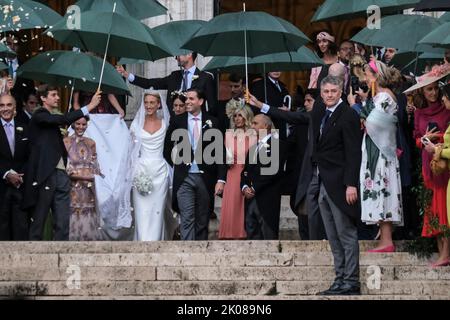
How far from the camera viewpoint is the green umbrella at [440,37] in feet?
62.5

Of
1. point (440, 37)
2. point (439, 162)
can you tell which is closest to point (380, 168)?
point (439, 162)

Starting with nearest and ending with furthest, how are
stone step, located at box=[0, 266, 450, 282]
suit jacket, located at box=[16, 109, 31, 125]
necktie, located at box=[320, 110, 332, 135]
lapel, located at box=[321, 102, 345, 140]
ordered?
lapel, located at box=[321, 102, 345, 140] < necktie, located at box=[320, 110, 332, 135] < stone step, located at box=[0, 266, 450, 282] < suit jacket, located at box=[16, 109, 31, 125]

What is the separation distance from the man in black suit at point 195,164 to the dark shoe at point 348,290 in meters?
3.66

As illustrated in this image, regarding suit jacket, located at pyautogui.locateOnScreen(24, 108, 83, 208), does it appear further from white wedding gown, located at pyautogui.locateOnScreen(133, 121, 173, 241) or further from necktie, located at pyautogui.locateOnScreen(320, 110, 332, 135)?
necktie, located at pyautogui.locateOnScreen(320, 110, 332, 135)

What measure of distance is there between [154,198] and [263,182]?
1.39 meters

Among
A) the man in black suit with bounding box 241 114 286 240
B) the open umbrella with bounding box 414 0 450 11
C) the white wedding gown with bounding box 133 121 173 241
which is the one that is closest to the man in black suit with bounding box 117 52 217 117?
the white wedding gown with bounding box 133 121 173 241

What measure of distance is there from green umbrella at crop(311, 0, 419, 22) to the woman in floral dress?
212 cm

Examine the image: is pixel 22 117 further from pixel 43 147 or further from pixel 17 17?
pixel 17 17

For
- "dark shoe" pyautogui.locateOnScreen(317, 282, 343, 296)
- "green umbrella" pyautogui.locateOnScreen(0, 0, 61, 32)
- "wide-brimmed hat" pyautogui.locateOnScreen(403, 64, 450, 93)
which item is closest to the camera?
"dark shoe" pyautogui.locateOnScreen(317, 282, 343, 296)

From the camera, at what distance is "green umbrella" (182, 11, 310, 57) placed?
22.0 meters

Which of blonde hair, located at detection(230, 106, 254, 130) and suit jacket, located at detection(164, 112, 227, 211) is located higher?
blonde hair, located at detection(230, 106, 254, 130)

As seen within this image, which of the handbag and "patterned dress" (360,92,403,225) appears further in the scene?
"patterned dress" (360,92,403,225)

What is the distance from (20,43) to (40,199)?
7925mm
